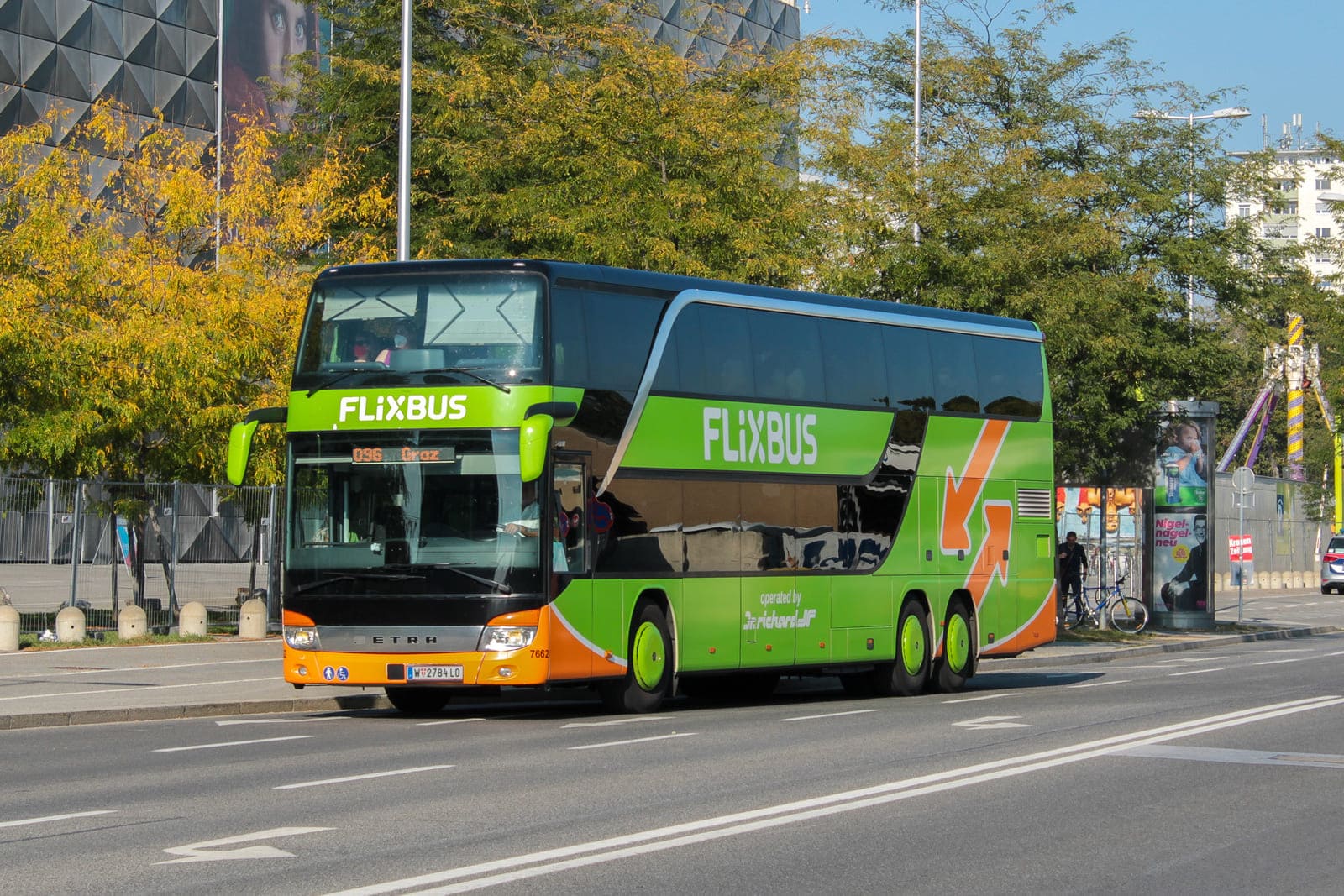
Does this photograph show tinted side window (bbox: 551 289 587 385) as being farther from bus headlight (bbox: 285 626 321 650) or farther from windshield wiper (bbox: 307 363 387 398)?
bus headlight (bbox: 285 626 321 650)

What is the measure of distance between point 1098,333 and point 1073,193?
294 cm

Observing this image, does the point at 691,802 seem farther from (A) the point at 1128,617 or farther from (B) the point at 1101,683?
(A) the point at 1128,617

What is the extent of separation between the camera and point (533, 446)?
16078 mm

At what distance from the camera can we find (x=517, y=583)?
16766 mm

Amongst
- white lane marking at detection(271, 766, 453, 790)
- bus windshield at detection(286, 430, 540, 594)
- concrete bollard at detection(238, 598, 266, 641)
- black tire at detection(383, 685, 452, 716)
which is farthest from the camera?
concrete bollard at detection(238, 598, 266, 641)

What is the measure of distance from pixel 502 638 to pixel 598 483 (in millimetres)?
1873

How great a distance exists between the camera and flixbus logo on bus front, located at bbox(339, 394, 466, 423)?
16891 mm

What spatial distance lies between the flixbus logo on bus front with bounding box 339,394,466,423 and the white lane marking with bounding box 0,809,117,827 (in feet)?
21.8

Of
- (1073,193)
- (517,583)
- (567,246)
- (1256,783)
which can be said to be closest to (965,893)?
(1256,783)

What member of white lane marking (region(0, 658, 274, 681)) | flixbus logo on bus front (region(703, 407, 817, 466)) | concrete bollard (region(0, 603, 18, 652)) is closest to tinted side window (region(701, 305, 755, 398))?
flixbus logo on bus front (region(703, 407, 817, 466))

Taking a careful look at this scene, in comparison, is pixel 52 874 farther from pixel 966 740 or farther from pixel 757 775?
pixel 966 740

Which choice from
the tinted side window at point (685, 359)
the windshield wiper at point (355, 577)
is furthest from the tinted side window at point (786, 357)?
the windshield wiper at point (355, 577)

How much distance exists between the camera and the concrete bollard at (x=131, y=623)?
87.4 ft

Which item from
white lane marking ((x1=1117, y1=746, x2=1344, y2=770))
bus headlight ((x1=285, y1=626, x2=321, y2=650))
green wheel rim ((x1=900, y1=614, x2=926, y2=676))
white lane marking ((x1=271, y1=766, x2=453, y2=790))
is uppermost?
bus headlight ((x1=285, y1=626, x2=321, y2=650))
